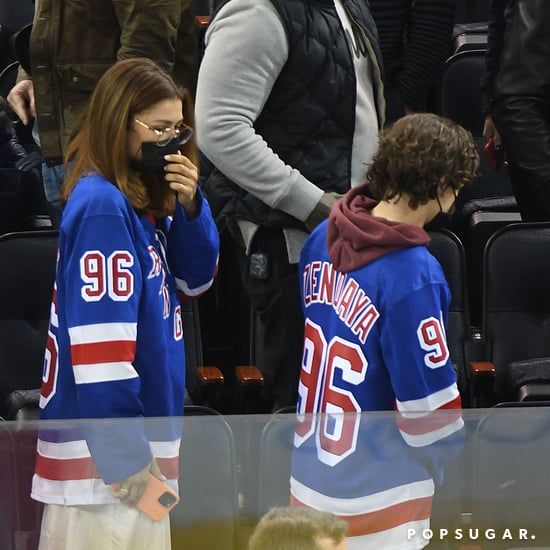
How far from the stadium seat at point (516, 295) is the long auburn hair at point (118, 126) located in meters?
1.46

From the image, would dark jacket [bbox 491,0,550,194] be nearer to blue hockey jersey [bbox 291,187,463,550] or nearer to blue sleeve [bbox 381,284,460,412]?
blue hockey jersey [bbox 291,187,463,550]

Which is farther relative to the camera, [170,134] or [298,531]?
[170,134]

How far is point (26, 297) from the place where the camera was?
3506 mm

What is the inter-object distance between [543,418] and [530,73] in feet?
5.79

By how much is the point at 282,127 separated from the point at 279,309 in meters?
0.45

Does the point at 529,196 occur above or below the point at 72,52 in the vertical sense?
below

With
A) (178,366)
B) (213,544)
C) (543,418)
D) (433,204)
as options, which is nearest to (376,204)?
(433,204)

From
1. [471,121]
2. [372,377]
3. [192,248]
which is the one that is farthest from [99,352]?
[471,121]

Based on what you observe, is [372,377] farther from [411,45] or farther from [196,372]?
[411,45]

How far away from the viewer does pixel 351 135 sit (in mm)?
3260

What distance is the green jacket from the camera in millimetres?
3645

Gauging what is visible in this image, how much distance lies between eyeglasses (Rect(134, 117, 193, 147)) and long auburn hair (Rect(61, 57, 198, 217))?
4 cm

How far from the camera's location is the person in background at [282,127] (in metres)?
3.08

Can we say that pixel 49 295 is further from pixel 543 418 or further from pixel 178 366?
pixel 543 418
